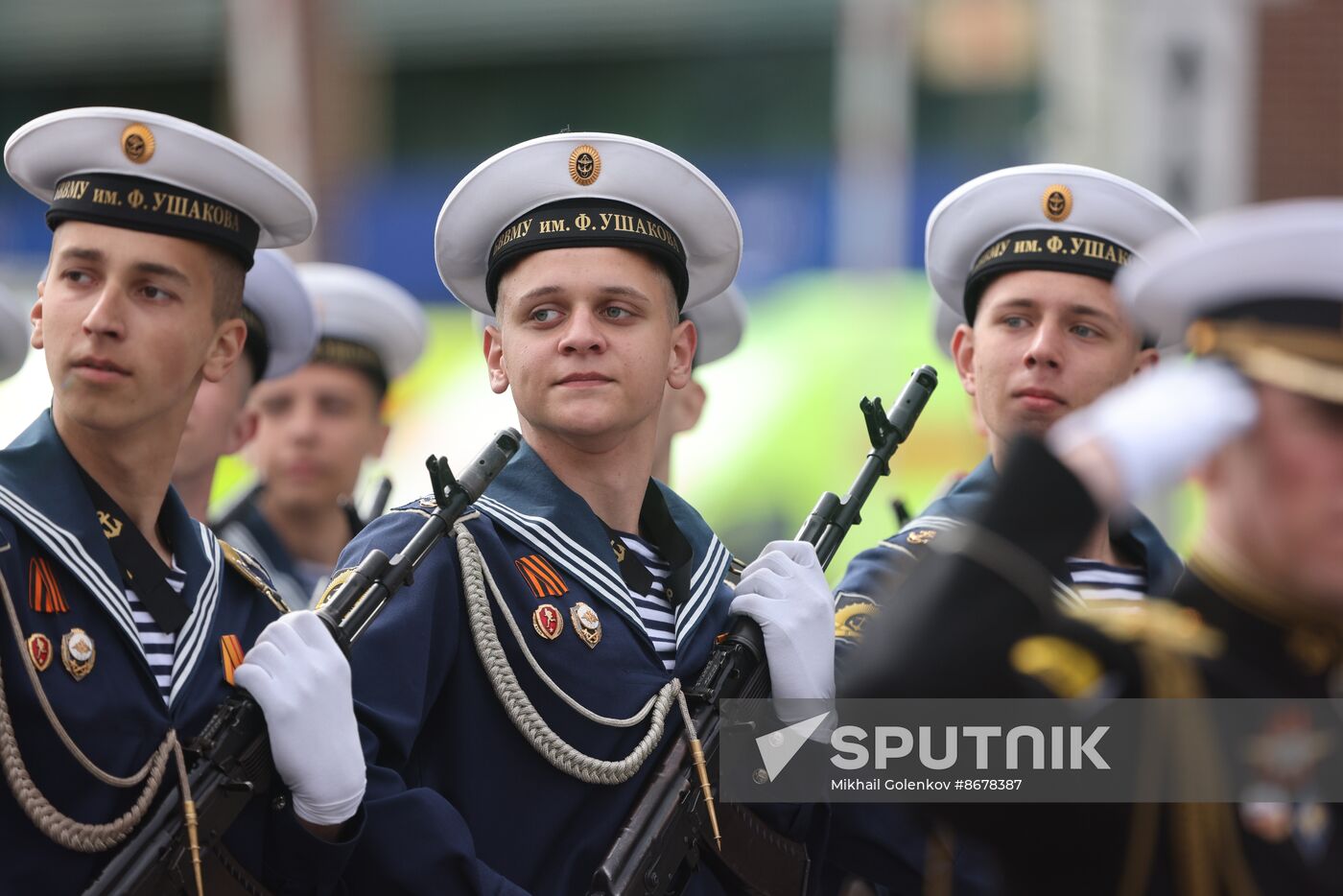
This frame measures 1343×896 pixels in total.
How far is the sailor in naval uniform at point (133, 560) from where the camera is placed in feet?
10.6

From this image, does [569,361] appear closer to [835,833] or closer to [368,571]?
[368,571]

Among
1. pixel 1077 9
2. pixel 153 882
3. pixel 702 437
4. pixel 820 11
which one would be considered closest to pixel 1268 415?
pixel 153 882

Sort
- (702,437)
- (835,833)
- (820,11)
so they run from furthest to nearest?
(820,11) < (702,437) < (835,833)

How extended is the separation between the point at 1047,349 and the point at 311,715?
5.95ft

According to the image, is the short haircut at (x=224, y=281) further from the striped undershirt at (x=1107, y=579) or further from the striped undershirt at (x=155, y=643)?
the striped undershirt at (x=1107, y=579)

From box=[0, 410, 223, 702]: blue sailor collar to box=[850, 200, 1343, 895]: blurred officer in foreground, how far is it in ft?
4.97

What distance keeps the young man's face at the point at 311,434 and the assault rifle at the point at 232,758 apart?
111 inches

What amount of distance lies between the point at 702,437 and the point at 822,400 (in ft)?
3.47

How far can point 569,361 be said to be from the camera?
3686 millimetres

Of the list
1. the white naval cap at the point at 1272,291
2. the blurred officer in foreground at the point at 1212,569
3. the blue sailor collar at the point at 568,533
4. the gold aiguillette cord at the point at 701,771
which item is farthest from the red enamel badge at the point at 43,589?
the white naval cap at the point at 1272,291

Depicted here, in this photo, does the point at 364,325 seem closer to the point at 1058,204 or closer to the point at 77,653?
the point at 1058,204

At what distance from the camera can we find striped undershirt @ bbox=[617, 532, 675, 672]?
12.3 ft

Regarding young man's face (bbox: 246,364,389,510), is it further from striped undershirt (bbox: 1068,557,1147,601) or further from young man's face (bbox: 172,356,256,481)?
striped undershirt (bbox: 1068,557,1147,601)

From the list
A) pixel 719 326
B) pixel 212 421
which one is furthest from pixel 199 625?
pixel 719 326
